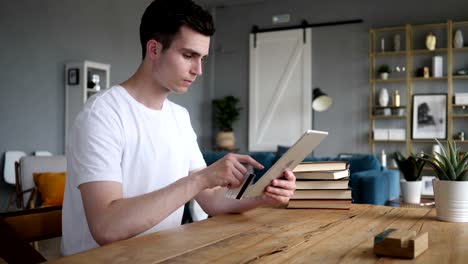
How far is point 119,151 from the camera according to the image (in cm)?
149

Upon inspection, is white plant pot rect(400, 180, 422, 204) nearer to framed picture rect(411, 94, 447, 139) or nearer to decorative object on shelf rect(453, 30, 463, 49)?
framed picture rect(411, 94, 447, 139)

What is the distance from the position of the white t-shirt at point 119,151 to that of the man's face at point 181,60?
0.13 m

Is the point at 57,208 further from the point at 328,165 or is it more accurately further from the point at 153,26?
the point at 328,165

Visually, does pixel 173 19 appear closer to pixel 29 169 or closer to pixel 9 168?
pixel 29 169

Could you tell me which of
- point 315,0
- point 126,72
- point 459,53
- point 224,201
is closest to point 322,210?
point 224,201

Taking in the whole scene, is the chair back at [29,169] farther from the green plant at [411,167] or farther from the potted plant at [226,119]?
the potted plant at [226,119]

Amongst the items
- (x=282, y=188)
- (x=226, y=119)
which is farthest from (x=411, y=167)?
(x=226, y=119)

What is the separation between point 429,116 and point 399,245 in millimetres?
6790

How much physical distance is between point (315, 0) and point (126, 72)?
3310 mm

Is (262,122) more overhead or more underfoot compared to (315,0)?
more underfoot

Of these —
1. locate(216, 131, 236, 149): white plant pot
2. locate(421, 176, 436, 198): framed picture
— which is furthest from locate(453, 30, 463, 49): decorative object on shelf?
locate(216, 131, 236, 149): white plant pot

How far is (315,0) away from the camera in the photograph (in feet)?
27.0

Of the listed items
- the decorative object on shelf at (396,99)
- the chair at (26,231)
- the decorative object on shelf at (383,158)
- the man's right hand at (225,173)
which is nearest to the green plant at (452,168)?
the man's right hand at (225,173)

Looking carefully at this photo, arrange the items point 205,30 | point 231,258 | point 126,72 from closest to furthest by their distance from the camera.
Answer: point 231,258, point 205,30, point 126,72
